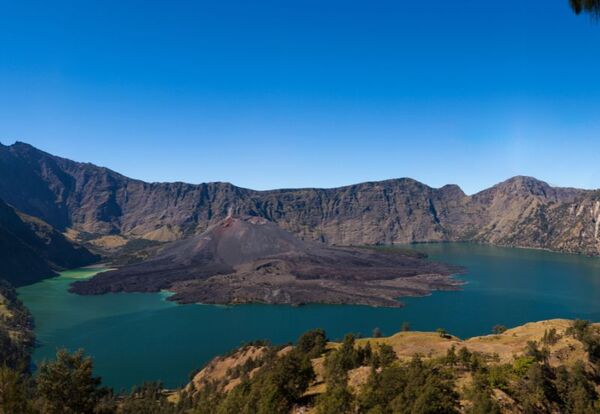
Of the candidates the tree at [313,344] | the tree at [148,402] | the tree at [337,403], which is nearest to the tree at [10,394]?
the tree at [337,403]

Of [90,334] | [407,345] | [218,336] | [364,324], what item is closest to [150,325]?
[90,334]

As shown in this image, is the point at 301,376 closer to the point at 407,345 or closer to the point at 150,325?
the point at 407,345

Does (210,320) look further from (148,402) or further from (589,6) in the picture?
(589,6)

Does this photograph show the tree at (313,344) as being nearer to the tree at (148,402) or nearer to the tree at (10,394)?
the tree at (148,402)

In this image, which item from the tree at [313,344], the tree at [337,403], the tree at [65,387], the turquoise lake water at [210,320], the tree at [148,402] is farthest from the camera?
the turquoise lake water at [210,320]

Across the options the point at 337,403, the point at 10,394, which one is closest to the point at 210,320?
the point at 337,403

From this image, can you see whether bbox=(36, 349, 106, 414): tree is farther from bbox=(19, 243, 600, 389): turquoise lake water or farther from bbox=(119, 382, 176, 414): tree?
bbox=(19, 243, 600, 389): turquoise lake water
